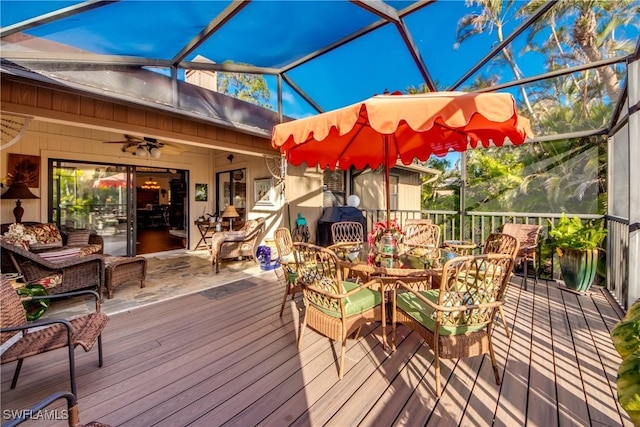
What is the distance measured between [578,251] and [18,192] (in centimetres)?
936

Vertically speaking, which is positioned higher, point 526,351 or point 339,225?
point 339,225

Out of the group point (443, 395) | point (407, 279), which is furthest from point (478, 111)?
point (443, 395)

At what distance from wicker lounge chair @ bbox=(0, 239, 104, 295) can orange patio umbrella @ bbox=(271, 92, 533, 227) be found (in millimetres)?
3059

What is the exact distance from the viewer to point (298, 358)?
2404 mm

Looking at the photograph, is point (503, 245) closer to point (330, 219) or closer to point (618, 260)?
point (618, 260)

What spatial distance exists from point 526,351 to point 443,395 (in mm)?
1194

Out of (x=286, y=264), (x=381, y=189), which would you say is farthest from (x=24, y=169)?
(x=381, y=189)

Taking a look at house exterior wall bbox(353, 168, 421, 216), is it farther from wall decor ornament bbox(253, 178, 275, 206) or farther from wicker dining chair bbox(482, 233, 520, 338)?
wicker dining chair bbox(482, 233, 520, 338)

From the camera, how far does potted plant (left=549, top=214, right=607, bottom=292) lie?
13.1ft

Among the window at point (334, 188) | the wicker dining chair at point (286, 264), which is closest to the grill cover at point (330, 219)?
the window at point (334, 188)

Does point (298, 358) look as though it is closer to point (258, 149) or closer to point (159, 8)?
point (159, 8)

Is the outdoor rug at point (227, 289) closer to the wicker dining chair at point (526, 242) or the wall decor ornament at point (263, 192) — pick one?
the wall decor ornament at point (263, 192)

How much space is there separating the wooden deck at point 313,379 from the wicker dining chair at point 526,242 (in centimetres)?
129

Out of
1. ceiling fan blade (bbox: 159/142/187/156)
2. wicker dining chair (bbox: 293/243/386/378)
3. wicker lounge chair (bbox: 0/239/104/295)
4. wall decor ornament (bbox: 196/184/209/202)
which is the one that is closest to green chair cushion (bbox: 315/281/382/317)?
wicker dining chair (bbox: 293/243/386/378)
